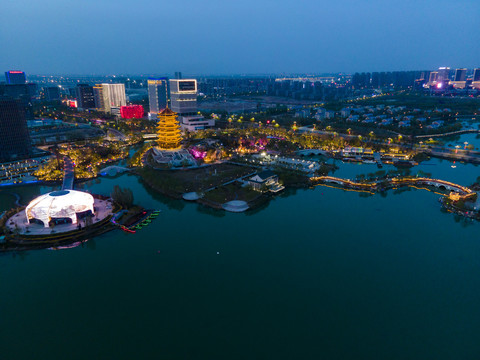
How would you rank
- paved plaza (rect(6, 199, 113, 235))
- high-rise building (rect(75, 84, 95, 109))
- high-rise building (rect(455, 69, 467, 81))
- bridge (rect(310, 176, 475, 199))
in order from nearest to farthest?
paved plaza (rect(6, 199, 113, 235)) < bridge (rect(310, 176, 475, 199)) < high-rise building (rect(75, 84, 95, 109)) < high-rise building (rect(455, 69, 467, 81))

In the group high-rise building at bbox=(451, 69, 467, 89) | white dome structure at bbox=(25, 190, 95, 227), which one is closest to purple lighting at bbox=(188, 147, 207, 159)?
white dome structure at bbox=(25, 190, 95, 227)

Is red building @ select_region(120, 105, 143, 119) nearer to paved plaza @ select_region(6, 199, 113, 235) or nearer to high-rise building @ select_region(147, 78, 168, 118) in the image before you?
high-rise building @ select_region(147, 78, 168, 118)

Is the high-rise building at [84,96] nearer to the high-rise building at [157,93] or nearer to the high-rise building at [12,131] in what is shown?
the high-rise building at [157,93]

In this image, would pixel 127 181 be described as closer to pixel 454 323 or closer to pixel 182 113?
pixel 454 323

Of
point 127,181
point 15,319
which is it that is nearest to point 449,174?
point 127,181

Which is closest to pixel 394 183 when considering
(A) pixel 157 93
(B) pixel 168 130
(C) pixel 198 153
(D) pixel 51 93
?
(C) pixel 198 153

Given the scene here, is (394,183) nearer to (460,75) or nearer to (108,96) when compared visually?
(108,96)

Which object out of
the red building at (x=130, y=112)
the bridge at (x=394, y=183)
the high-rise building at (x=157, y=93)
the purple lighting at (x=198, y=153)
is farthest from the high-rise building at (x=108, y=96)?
the bridge at (x=394, y=183)
